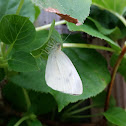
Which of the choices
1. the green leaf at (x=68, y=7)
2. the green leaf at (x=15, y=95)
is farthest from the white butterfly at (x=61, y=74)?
the green leaf at (x=15, y=95)

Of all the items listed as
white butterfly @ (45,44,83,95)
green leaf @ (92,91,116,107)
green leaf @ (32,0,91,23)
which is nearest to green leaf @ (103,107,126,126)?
green leaf @ (92,91,116,107)

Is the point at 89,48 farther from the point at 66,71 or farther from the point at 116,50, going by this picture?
the point at 66,71

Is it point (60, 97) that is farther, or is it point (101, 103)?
point (101, 103)

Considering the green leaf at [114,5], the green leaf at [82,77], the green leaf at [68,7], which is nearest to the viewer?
the green leaf at [68,7]

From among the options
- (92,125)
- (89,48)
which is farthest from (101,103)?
(89,48)

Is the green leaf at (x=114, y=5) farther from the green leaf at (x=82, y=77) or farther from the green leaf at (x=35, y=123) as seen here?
the green leaf at (x=35, y=123)

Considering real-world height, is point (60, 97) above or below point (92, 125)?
above
